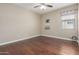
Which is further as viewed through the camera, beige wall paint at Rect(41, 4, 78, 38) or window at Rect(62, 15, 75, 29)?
beige wall paint at Rect(41, 4, 78, 38)

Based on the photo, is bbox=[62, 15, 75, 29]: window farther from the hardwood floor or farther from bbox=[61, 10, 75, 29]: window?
the hardwood floor

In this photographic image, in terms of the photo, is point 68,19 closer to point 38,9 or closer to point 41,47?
point 38,9

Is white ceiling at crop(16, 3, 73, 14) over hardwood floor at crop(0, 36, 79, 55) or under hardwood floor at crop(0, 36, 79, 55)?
over

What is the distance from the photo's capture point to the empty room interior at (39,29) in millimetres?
1639

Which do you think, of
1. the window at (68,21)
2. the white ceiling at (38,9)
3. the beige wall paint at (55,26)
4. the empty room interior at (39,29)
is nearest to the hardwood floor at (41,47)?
the empty room interior at (39,29)

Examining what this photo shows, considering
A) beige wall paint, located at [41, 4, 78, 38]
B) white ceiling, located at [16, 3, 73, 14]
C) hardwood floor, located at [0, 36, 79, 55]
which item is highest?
white ceiling, located at [16, 3, 73, 14]

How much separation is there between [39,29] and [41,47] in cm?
46

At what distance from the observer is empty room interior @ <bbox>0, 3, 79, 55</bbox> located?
5.38 ft

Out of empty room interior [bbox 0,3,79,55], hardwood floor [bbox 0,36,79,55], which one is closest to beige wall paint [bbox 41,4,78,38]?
empty room interior [bbox 0,3,79,55]

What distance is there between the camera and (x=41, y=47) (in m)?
1.88

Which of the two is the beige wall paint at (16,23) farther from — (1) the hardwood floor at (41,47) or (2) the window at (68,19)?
(2) the window at (68,19)

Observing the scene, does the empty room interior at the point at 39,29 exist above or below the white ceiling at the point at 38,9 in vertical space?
below

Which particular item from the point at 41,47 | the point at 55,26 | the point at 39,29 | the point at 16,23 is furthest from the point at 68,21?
the point at 16,23
